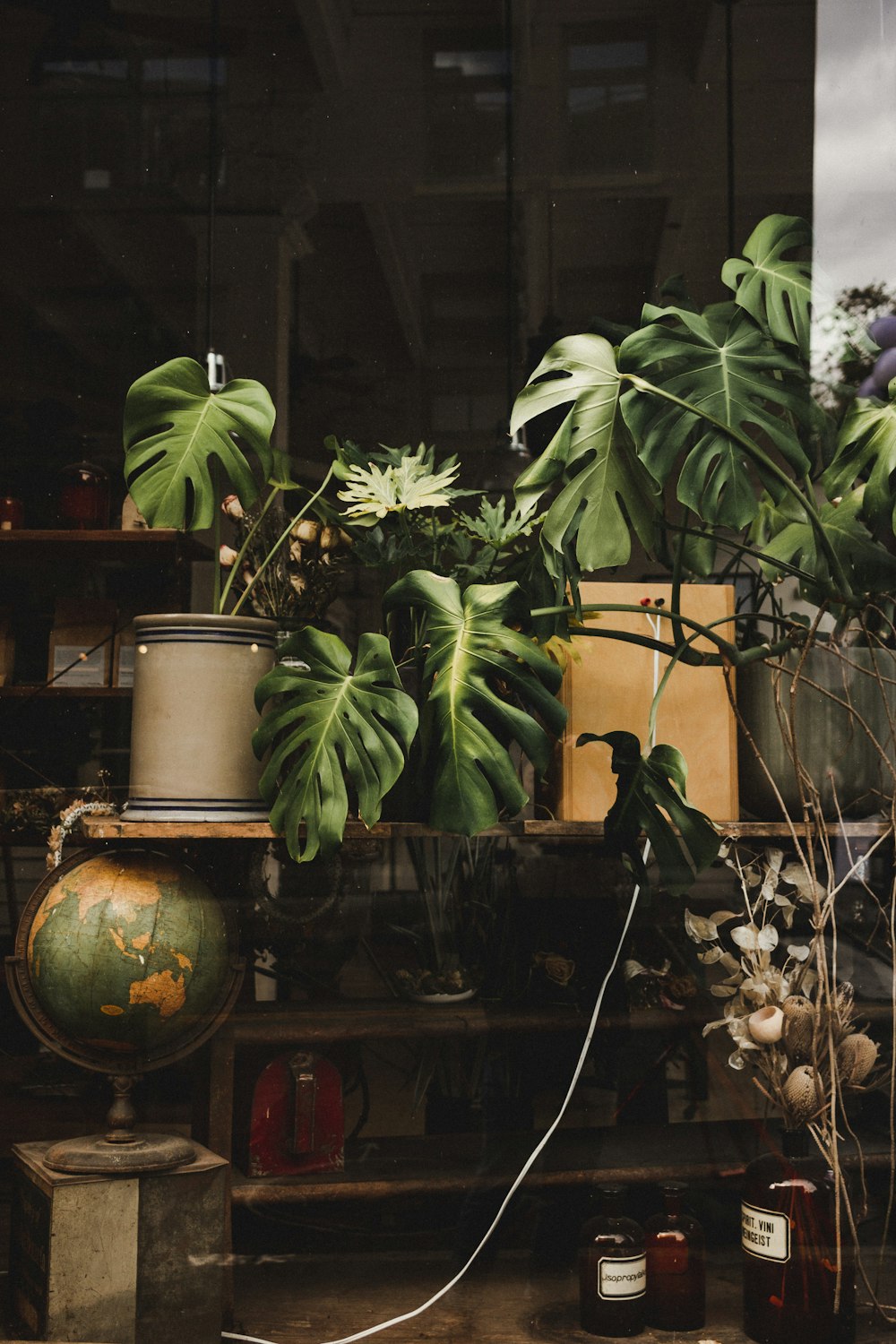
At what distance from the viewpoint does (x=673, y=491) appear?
2760mm

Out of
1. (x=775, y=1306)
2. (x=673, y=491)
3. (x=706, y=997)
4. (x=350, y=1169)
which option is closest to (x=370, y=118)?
(x=673, y=491)

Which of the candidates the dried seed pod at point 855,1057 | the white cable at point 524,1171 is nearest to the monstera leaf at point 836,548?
the white cable at point 524,1171

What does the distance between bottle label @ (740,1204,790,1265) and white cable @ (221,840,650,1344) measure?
0.46 m

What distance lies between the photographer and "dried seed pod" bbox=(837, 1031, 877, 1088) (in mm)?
2074

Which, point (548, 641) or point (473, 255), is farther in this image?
point (473, 255)

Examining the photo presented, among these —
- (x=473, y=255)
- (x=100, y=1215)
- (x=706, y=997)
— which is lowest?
(x=100, y=1215)

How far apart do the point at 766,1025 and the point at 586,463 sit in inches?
38.8

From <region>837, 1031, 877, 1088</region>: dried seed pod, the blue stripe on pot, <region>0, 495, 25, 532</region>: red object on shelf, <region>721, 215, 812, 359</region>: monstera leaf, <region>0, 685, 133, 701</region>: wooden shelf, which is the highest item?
<region>721, 215, 812, 359</region>: monstera leaf

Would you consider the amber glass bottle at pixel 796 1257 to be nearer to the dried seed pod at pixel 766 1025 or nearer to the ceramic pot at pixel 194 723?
the dried seed pod at pixel 766 1025

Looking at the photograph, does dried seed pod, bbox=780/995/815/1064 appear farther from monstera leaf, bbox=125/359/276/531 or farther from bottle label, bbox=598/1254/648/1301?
monstera leaf, bbox=125/359/276/531

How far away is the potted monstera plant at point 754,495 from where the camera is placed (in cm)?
198

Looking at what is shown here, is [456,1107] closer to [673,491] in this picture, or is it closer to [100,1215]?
[100,1215]

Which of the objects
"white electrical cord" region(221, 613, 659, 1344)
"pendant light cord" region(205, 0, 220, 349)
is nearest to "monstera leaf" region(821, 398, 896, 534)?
"white electrical cord" region(221, 613, 659, 1344)

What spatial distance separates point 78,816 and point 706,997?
4.26 feet
